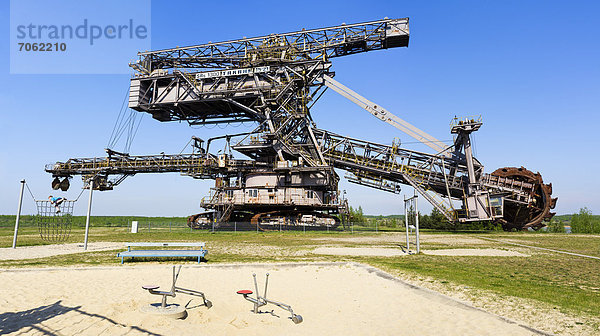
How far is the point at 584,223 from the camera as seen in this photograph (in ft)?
149

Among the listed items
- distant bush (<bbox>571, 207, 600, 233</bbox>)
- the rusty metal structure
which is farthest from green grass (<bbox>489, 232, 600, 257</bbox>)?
distant bush (<bbox>571, 207, 600, 233</bbox>)

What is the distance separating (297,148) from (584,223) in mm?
39575

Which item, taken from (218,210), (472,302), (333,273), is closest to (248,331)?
(472,302)

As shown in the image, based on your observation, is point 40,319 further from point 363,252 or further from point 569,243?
point 569,243

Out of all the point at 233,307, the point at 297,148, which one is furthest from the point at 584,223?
Answer: the point at 233,307

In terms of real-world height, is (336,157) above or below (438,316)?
above

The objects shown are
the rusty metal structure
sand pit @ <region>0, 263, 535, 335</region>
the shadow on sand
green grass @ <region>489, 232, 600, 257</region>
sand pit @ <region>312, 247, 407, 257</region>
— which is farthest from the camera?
the rusty metal structure

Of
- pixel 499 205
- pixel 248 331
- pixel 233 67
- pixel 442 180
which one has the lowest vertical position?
pixel 248 331

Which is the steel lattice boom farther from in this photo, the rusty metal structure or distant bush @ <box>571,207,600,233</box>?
distant bush @ <box>571,207,600,233</box>

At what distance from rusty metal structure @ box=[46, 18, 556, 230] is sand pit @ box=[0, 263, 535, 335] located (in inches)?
1050

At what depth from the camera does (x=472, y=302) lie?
8125 mm

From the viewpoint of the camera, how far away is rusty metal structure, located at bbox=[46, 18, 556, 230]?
124 ft

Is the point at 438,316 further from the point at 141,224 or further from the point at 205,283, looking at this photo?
the point at 141,224

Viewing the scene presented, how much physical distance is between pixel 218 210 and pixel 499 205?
31948 millimetres
